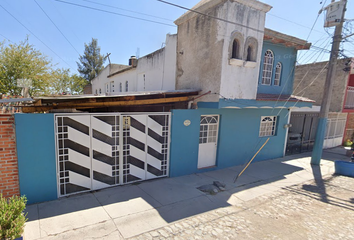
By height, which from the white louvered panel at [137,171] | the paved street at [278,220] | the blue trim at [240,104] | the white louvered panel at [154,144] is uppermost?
the blue trim at [240,104]

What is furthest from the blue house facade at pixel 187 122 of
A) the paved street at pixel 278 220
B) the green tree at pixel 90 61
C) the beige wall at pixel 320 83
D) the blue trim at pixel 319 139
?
the green tree at pixel 90 61

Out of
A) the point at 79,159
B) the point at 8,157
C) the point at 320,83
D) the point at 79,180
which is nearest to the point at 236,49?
the point at 79,159

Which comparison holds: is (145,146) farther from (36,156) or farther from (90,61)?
(90,61)

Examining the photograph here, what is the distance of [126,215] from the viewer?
4461 mm

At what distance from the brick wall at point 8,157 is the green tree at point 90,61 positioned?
1323 inches

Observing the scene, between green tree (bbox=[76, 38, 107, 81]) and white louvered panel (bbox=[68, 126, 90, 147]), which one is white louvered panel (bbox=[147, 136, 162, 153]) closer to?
white louvered panel (bbox=[68, 126, 90, 147])

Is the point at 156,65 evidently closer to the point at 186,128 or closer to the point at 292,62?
the point at 186,128

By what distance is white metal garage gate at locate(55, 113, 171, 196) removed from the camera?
4965 millimetres

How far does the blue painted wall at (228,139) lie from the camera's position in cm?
672

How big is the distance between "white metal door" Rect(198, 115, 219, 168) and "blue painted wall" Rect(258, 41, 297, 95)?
10.6ft

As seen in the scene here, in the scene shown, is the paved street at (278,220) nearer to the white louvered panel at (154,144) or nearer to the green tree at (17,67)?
the white louvered panel at (154,144)

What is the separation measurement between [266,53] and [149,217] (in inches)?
340

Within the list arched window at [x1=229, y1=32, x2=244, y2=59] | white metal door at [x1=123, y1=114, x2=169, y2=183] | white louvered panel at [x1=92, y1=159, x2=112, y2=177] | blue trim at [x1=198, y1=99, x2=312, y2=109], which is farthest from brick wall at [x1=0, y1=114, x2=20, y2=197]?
arched window at [x1=229, y1=32, x2=244, y2=59]

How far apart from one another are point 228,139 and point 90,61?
3443cm
